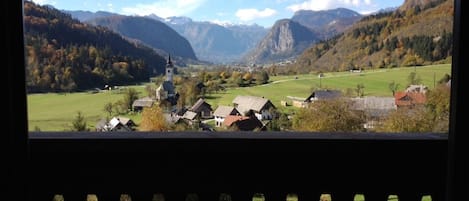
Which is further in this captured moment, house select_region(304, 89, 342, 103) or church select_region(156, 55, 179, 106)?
house select_region(304, 89, 342, 103)

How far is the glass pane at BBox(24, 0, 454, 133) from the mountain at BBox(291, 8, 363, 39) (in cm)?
1

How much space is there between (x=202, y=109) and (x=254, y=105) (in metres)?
0.34

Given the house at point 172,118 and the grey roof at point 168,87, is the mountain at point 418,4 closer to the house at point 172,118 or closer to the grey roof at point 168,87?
the grey roof at point 168,87

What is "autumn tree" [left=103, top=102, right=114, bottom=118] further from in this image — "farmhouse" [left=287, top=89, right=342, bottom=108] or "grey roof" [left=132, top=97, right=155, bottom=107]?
"farmhouse" [left=287, top=89, right=342, bottom=108]

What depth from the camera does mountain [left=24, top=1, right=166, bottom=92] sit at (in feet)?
9.59

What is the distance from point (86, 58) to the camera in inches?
123

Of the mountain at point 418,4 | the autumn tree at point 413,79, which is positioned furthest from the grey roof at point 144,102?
the mountain at point 418,4

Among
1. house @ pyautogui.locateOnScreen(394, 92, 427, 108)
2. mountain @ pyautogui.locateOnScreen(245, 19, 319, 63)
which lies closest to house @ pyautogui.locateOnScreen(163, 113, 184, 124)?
mountain @ pyautogui.locateOnScreen(245, 19, 319, 63)

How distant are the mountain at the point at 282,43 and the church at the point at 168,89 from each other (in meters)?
0.55

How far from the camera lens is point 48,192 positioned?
1027mm

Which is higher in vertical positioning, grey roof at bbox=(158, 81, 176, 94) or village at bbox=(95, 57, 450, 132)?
grey roof at bbox=(158, 81, 176, 94)

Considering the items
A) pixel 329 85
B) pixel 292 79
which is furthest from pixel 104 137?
pixel 329 85

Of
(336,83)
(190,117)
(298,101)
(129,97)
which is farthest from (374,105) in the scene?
(129,97)

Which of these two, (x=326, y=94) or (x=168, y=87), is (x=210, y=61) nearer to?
(x=168, y=87)
